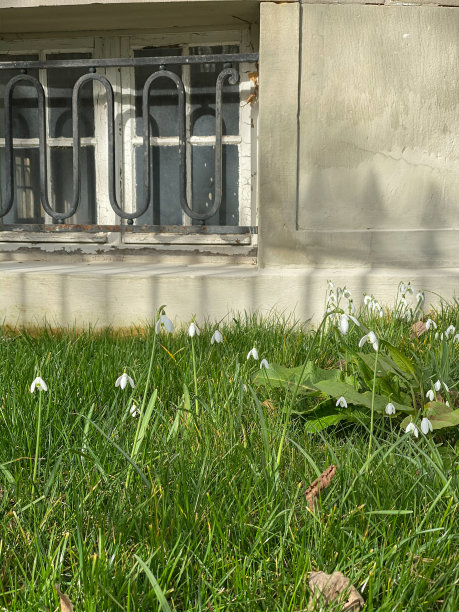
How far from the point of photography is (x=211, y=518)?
1549mm

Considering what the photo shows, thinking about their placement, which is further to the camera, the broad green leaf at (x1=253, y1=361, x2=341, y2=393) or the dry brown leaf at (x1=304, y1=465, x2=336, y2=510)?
the broad green leaf at (x1=253, y1=361, x2=341, y2=393)

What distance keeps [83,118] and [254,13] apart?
1.36 m

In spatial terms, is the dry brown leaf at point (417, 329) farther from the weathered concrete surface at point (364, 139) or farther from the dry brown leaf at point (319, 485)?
the dry brown leaf at point (319, 485)

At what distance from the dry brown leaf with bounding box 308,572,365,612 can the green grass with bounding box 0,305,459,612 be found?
24 millimetres

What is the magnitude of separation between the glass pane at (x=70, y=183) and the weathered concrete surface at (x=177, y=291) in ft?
3.10

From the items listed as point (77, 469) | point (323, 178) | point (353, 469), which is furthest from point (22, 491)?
point (323, 178)

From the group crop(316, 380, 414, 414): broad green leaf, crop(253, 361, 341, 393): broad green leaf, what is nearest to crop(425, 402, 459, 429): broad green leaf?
crop(316, 380, 414, 414): broad green leaf

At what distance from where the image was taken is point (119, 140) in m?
4.69

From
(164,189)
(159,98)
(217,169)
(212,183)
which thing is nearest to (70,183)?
(164,189)

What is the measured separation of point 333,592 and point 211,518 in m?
0.35

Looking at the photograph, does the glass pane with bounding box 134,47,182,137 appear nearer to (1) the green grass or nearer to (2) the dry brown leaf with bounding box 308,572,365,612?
(1) the green grass

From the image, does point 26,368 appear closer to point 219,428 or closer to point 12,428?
point 12,428

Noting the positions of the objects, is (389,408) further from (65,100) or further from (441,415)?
(65,100)

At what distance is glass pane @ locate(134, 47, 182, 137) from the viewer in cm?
460
